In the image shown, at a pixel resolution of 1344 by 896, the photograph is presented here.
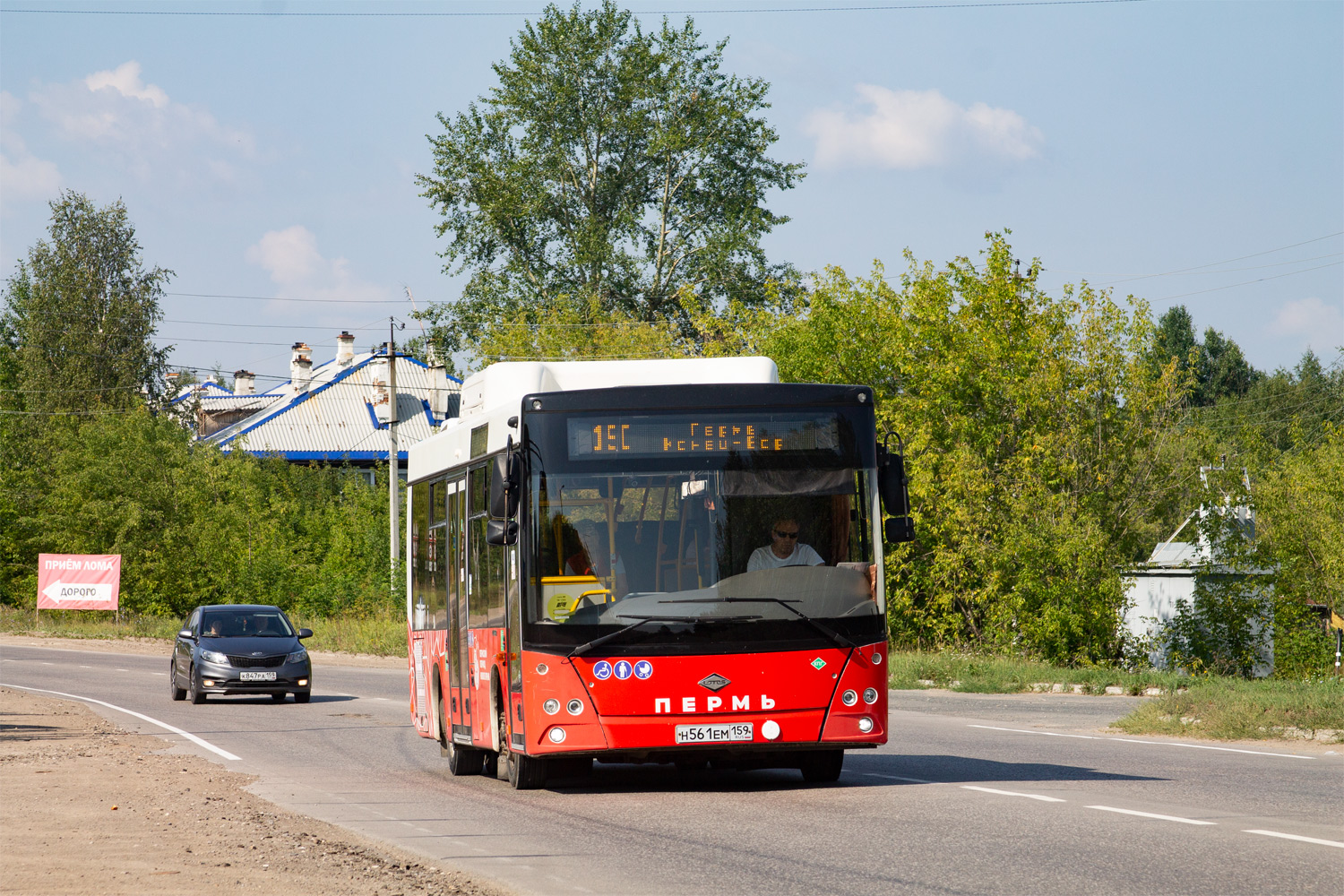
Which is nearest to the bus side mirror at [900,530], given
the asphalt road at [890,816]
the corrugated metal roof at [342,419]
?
the asphalt road at [890,816]

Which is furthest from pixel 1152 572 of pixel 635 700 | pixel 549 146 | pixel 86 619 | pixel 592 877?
pixel 86 619

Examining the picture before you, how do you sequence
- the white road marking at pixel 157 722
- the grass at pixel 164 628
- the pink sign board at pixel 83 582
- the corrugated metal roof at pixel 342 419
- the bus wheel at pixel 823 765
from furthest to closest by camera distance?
the corrugated metal roof at pixel 342 419 → the pink sign board at pixel 83 582 → the grass at pixel 164 628 → the white road marking at pixel 157 722 → the bus wheel at pixel 823 765

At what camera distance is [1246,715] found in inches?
748

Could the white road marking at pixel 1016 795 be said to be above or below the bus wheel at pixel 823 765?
below

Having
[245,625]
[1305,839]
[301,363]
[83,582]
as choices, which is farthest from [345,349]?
[1305,839]

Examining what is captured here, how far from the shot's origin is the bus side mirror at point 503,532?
11648mm

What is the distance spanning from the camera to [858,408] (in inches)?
480

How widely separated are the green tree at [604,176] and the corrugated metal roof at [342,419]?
1315 inches

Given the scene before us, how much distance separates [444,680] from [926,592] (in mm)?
21335

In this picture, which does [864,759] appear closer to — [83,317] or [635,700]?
[635,700]

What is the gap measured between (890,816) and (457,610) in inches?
196

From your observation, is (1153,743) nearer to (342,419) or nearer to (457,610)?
(457,610)

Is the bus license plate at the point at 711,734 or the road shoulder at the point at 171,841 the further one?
the bus license plate at the point at 711,734

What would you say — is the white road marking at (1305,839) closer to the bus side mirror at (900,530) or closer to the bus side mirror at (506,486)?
the bus side mirror at (900,530)
